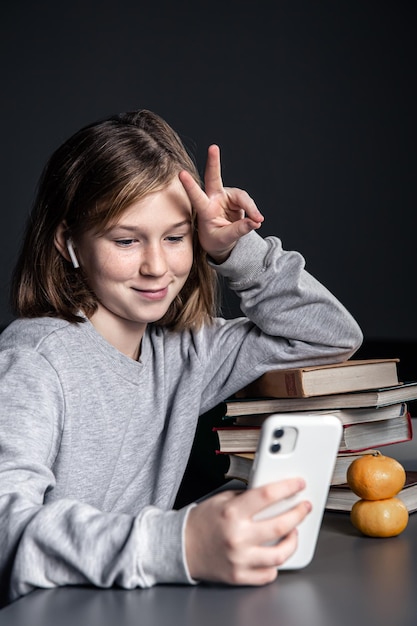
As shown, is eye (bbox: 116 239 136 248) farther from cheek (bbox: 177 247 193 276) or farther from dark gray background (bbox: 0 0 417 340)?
dark gray background (bbox: 0 0 417 340)

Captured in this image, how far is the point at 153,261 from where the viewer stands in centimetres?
136

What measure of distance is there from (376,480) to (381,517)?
0.05 metres

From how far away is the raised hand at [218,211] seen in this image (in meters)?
1.43

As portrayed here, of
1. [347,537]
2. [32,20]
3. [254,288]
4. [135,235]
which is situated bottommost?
[347,537]

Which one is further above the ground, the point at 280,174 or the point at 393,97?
the point at 393,97

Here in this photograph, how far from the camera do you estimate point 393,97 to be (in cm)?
304

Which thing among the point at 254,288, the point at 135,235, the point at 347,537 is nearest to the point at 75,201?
the point at 135,235

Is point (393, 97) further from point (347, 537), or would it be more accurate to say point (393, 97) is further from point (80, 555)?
point (80, 555)

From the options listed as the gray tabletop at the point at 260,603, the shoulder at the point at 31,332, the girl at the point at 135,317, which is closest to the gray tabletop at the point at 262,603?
the gray tabletop at the point at 260,603

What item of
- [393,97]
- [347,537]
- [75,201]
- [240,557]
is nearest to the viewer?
[240,557]

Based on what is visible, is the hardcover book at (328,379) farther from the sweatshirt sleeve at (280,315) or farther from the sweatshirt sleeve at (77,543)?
the sweatshirt sleeve at (77,543)

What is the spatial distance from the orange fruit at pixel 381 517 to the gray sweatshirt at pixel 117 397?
0.94 ft

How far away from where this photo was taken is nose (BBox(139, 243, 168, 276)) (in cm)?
137

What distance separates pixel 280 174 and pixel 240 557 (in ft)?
8.09
